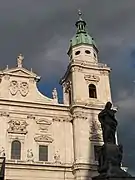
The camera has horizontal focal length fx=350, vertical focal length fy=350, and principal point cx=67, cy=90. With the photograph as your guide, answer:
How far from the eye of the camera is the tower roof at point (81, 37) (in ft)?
116

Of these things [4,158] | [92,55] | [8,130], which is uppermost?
[92,55]

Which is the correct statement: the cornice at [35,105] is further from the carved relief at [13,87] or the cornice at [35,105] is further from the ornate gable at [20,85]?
the carved relief at [13,87]

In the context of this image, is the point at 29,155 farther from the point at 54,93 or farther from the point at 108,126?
the point at 108,126

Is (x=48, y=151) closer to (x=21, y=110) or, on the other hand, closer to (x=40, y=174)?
(x=40, y=174)

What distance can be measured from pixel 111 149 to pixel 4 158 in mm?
14092

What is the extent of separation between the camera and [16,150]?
27156mm

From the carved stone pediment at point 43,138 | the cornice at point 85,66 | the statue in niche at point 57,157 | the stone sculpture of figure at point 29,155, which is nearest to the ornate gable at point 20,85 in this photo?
the carved stone pediment at point 43,138

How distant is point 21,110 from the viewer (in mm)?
28969

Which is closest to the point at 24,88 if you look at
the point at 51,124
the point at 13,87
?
the point at 13,87

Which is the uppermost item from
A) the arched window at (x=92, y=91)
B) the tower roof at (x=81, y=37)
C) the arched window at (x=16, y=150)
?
the tower roof at (x=81, y=37)

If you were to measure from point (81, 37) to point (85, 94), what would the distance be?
7447mm

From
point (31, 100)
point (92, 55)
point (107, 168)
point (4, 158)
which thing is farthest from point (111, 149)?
point (92, 55)

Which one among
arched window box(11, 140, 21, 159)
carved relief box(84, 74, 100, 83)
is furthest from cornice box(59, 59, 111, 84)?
arched window box(11, 140, 21, 159)

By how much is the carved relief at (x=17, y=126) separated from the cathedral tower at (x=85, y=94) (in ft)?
13.7
